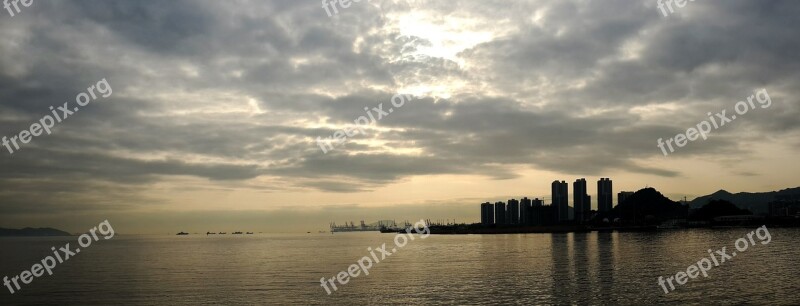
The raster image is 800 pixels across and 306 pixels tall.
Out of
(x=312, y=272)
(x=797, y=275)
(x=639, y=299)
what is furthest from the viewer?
(x=312, y=272)

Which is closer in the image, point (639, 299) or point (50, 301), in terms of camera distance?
point (639, 299)

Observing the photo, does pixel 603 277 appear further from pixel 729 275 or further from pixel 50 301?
pixel 50 301

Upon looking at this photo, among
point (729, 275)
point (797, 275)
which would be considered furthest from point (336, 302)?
point (797, 275)

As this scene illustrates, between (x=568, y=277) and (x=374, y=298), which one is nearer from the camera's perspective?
(x=374, y=298)

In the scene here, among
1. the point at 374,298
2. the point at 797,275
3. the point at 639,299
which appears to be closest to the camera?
the point at 639,299

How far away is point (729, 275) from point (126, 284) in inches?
3199

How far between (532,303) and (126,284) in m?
55.9

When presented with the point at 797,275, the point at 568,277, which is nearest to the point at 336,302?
the point at 568,277

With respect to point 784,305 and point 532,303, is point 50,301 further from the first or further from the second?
point 784,305

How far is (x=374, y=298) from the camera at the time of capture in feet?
200

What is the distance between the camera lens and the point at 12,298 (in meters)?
64.8

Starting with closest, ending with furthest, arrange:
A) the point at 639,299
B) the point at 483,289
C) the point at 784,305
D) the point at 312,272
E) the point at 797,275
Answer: the point at 784,305, the point at 639,299, the point at 483,289, the point at 797,275, the point at 312,272

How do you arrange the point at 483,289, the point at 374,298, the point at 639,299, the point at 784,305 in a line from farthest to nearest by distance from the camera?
the point at 483,289 < the point at 374,298 < the point at 639,299 < the point at 784,305

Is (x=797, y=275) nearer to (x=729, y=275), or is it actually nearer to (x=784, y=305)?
(x=729, y=275)
